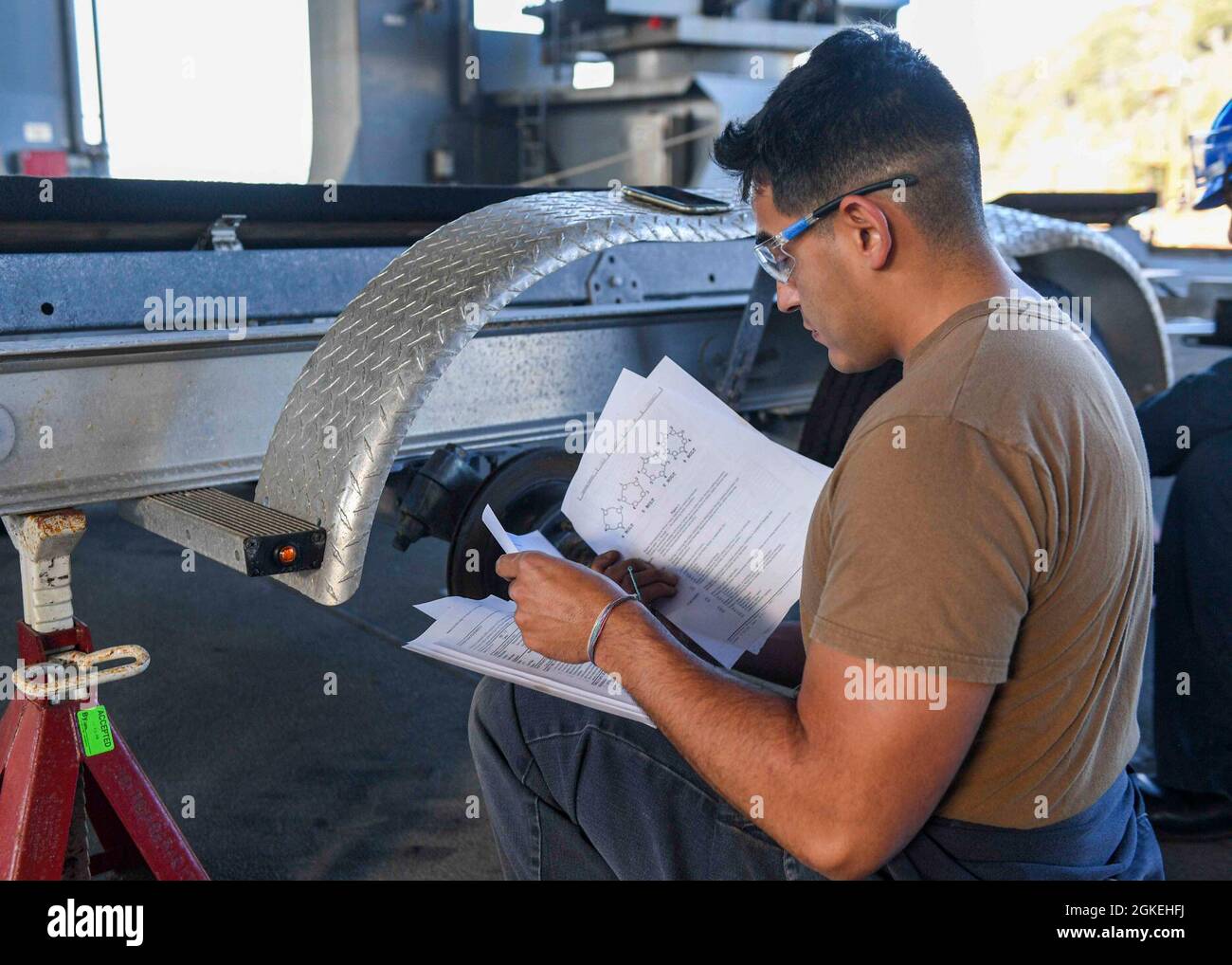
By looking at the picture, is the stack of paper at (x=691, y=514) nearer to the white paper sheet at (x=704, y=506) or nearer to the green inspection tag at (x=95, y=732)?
the white paper sheet at (x=704, y=506)

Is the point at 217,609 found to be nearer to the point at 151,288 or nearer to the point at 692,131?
the point at 151,288

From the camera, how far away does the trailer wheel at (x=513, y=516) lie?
6.63 feet

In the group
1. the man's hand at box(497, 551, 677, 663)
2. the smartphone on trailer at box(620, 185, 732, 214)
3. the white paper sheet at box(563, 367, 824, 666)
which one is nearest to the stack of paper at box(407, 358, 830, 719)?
the white paper sheet at box(563, 367, 824, 666)

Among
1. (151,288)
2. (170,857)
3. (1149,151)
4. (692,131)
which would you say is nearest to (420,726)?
(170,857)

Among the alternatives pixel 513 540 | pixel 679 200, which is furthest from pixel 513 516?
pixel 679 200

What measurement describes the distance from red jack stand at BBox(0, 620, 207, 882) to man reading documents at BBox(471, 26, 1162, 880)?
822 mm

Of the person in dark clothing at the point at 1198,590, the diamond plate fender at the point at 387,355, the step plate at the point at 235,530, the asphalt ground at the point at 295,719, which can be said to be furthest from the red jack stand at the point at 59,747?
the person in dark clothing at the point at 1198,590

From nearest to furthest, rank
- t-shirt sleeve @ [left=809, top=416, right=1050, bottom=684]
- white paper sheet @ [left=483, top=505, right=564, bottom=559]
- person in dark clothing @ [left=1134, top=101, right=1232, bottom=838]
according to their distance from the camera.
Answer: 1. t-shirt sleeve @ [left=809, top=416, right=1050, bottom=684]
2. white paper sheet @ [left=483, top=505, right=564, bottom=559]
3. person in dark clothing @ [left=1134, top=101, right=1232, bottom=838]

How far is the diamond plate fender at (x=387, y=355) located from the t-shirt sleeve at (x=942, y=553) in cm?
80

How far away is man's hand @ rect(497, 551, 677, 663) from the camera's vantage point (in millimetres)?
1454

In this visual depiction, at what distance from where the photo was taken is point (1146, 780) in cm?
270

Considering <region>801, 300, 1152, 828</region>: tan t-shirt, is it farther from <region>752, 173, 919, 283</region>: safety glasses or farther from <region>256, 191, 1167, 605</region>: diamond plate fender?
<region>256, 191, 1167, 605</region>: diamond plate fender

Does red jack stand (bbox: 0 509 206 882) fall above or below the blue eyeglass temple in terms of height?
below
